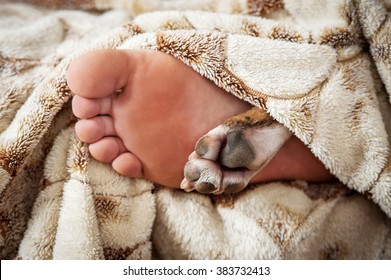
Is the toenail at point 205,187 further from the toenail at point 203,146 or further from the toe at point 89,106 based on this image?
the toe at point 89,106

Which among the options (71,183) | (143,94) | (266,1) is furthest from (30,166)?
(266,1)

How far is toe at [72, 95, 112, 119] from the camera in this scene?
0.69 meters

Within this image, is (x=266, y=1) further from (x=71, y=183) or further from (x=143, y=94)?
(x=71, y=183)

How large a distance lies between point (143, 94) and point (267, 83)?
A: 0.71ft

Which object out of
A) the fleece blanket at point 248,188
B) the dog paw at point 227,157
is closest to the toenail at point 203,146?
the dog paw at point 227,157

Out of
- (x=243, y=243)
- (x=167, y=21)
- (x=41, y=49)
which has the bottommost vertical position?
(x=243, y=243)

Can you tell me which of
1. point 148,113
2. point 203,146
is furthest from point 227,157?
point 148,113

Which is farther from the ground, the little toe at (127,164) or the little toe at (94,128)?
the little toe at (94,128)

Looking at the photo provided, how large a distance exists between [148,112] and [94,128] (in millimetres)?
93

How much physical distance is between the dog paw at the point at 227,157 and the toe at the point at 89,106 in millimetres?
173

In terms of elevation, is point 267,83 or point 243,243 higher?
point 267,83

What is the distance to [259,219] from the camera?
0.76 m

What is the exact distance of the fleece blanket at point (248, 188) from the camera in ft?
2.41

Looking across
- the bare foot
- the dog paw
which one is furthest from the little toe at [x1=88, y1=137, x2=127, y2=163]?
the dog paw
